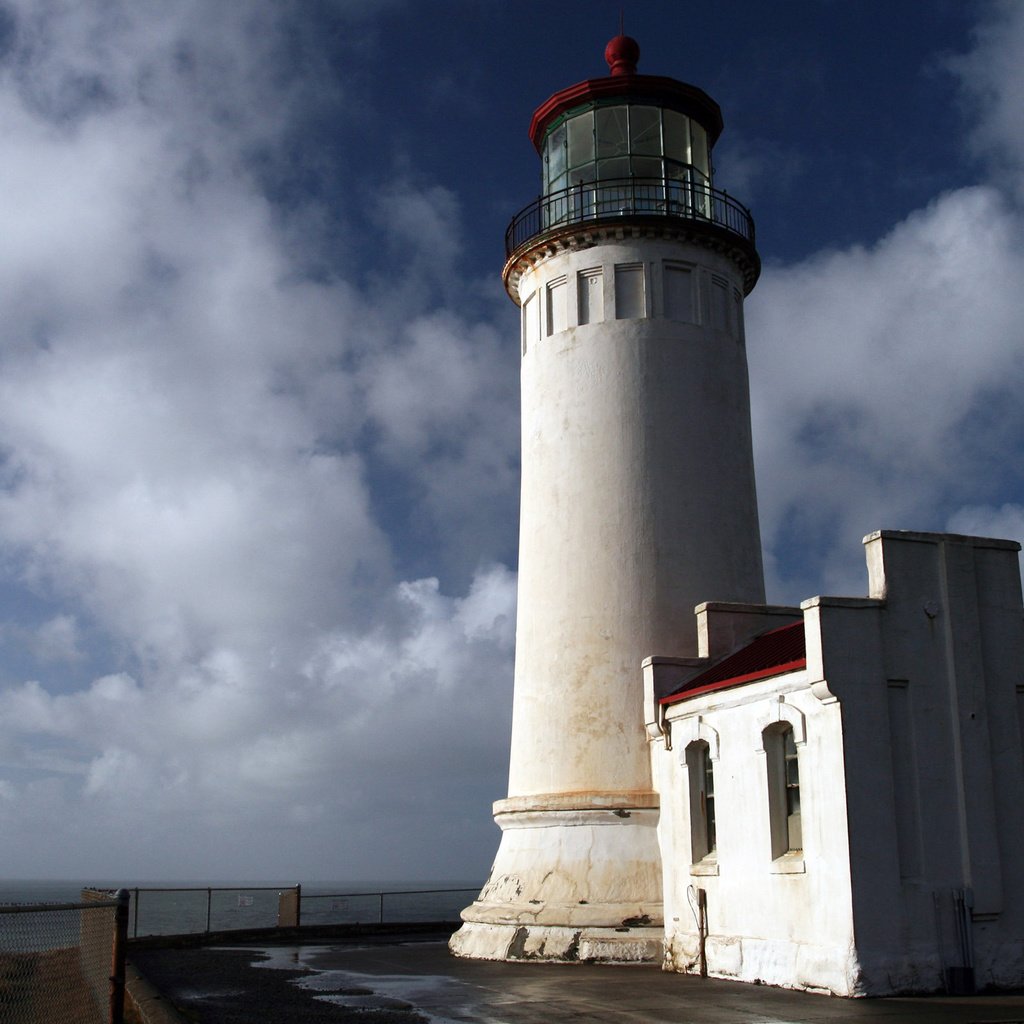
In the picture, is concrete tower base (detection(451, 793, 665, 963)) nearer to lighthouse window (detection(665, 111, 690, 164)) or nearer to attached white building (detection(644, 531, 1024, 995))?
attached white building (detection(644, 531, 1024, 995))

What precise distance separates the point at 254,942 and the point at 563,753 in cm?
939

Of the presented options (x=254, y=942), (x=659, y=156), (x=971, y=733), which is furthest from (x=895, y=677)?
(x=254, y=942)

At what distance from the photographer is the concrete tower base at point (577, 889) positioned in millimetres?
19172

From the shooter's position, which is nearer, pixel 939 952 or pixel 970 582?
pixel 939 952

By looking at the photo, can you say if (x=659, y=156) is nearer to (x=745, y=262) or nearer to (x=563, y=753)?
(x=745, y=262)

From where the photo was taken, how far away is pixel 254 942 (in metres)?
25.9

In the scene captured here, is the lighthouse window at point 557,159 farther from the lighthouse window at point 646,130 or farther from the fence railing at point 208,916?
the fence railing at point 208,916

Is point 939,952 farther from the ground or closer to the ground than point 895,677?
closer to the ground

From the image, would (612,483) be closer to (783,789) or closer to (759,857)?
(783,789)

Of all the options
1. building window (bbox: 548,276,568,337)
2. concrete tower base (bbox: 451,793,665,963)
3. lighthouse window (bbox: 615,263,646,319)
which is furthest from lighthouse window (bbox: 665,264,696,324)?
concrete tower base (bbox: 451,793,665,963)

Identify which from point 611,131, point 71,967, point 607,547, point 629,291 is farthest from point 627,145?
point 71,967

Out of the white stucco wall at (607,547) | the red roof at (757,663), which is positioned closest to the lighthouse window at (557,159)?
the white stucco wall at (607,547)

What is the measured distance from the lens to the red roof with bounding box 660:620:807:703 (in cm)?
1698

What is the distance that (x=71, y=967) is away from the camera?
19.9 m
